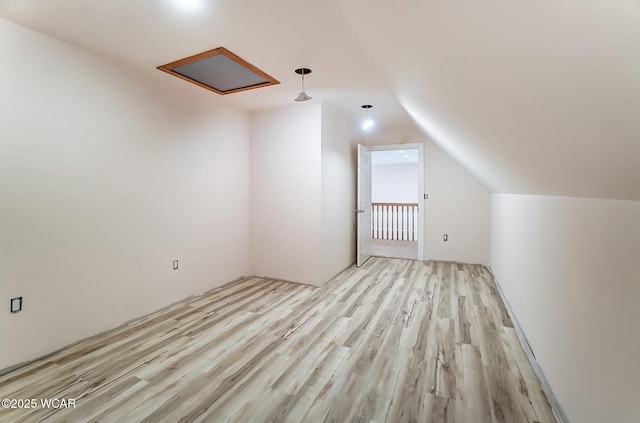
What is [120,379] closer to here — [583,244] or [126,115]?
[126,115]

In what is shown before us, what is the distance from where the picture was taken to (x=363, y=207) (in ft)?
16.0

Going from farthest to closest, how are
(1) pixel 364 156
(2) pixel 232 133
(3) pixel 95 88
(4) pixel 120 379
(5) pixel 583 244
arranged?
(1) pixel 364 156
(2) pixel 232 133
(3) pixel 95 88
(4) pixel 120 379
(5) pixel 583 244

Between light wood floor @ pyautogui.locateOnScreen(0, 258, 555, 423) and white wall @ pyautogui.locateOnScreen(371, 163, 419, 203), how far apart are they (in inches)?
269

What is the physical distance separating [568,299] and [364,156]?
11.9 ft

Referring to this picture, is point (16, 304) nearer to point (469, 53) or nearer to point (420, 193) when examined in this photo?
point (469, 53)

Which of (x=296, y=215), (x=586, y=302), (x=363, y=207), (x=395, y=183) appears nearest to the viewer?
(x=586, y=302)

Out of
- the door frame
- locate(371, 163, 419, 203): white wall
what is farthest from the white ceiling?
locate(371, 163, 419, 203): white wall

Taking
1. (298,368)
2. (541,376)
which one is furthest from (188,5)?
(541,376)

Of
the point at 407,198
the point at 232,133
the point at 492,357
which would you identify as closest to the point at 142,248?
the point at 232,133

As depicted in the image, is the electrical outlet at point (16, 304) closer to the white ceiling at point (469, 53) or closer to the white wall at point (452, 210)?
the white ceiling at point (469, 53)

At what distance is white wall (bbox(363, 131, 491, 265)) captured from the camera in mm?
4758

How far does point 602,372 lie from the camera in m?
1.16

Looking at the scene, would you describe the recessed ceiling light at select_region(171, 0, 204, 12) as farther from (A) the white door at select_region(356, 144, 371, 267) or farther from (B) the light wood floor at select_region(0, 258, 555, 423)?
(A) the white door at select_region(356, 144, 371, 267)

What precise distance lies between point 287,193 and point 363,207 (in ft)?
5.02
